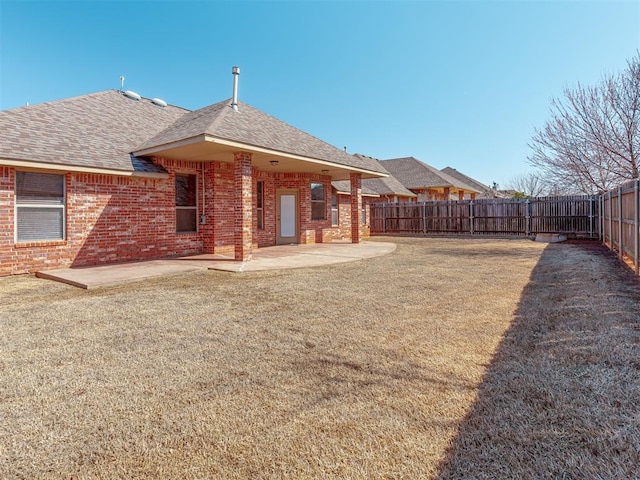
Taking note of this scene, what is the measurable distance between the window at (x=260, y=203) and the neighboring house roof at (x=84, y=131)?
3.81m

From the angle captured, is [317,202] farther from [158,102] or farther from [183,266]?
[183,266]

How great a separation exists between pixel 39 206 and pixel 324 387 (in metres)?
8.67

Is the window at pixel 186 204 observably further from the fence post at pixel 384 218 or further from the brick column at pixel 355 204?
the fence post at pixel 384 218

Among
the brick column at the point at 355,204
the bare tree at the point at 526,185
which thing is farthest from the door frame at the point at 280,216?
the bare tree at the point at 526,185

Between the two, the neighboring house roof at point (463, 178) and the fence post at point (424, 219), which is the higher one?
A: the neighboring house roof at point (463, 178)

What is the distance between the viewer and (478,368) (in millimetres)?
2932

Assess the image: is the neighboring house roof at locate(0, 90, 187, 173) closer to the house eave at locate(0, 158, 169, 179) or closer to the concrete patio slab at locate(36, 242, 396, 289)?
the house eave at locate(0, 158, 169, 179)

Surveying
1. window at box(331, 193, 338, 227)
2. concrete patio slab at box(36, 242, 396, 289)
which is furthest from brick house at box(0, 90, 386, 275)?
window at box(331, 193, 338, 227)

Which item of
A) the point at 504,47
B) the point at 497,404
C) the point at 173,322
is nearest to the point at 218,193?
the point at 173,322

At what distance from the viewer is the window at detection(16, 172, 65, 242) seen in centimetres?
780

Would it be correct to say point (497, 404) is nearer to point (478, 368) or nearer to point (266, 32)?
point (478, 368)

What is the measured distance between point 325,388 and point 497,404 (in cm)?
119

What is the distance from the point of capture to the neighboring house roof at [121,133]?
318 inches

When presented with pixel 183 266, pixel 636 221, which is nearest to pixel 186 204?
pixel 183 266
